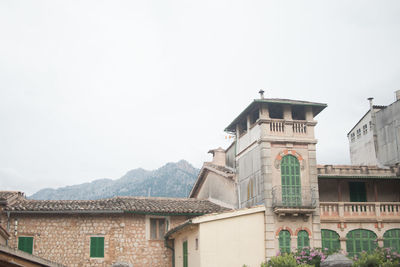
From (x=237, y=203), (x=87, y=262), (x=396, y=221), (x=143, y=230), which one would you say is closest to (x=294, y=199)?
(x=237, y=203)

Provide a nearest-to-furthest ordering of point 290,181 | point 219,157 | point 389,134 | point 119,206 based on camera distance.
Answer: point 290,181 → point 119,206 → point 389,134 → point 219,157

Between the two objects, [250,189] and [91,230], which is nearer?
[91,230]

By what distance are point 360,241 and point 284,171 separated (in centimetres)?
541

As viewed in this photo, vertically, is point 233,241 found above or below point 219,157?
below

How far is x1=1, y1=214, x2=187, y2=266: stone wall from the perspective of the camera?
26.1 meters

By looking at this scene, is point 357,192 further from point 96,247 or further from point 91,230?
point 91,230

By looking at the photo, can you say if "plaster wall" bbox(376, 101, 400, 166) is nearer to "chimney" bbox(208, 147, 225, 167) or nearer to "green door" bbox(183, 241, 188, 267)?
"chimney" bbox(208, 147, 225, 167)

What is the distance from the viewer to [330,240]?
2575 cm

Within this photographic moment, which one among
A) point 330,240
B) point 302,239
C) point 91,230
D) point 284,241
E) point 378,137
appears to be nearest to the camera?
point 284,241

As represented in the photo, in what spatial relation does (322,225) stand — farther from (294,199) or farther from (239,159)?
(239,159)

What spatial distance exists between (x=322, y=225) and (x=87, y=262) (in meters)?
12.2

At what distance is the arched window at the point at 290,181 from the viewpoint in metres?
25.1

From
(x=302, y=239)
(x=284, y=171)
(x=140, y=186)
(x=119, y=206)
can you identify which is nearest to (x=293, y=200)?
(x=284, y=171)

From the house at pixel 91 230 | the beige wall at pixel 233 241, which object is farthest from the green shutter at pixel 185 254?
the beige wall at pixel 233 241
